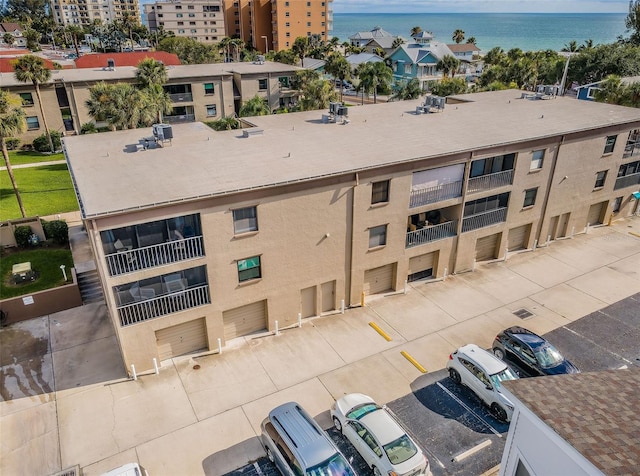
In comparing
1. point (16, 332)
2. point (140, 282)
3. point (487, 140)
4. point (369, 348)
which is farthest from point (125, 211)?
point (487, 140)

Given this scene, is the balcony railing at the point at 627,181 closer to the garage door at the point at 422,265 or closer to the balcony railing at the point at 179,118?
the garage door at the point at 422,265

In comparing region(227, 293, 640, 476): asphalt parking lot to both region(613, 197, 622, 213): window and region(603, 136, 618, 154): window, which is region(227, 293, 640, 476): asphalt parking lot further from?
region(613, 197, 622, 213): window

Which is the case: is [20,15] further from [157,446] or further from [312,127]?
[157,446]

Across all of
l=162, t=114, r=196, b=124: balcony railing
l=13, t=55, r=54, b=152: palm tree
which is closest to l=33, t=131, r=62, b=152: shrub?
l=13, t=55, r=54, b=152: palm tree

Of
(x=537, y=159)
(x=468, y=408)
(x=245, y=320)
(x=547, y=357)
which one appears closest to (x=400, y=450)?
(x=468, y=408)

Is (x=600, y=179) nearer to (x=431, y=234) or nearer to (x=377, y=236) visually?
(x=431, y=234)

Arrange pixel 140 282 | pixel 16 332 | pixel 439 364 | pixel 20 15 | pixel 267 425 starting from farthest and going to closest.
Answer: pixel 20 15 < pixel 16 332 < pixel 439 364 < pixel 140 282 < pixel 267 425
